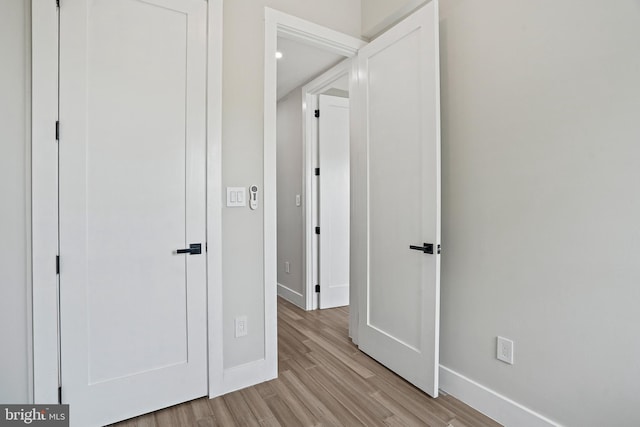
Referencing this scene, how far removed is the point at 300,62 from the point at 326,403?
9.43 feet

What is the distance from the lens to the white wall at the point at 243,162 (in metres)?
2.02

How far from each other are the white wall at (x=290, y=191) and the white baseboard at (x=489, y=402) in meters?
1.94

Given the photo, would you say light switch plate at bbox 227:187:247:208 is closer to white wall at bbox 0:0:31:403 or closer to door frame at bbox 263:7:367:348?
door frame at bbox 263:7:367:348

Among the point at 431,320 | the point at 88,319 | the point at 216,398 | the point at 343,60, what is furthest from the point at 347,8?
the point at 216,398

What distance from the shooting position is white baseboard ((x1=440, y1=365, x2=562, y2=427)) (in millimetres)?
1587

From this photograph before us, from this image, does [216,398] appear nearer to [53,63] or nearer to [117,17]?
[53,63]

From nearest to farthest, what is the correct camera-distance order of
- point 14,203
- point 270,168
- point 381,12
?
1. point 14,203
2. point 270,168
3. point 381,12

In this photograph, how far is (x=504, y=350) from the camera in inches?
67.6

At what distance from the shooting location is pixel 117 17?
170 centimetres

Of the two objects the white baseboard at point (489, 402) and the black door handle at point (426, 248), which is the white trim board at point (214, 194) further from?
the white baseboard at point (489, 402)

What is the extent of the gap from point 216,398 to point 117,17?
7.35 feet

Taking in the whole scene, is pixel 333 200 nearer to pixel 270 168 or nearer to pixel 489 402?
pixel 270 168

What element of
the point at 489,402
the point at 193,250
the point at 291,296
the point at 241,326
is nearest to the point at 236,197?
the point at 193,250

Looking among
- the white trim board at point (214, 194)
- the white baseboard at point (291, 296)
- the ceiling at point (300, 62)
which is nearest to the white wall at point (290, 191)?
the white baseboard at point (291, 296)
